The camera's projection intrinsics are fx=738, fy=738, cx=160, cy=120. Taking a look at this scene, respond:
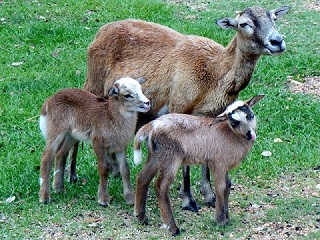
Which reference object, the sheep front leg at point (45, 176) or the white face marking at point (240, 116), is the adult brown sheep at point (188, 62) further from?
the sheep front leg at point (45, 176)

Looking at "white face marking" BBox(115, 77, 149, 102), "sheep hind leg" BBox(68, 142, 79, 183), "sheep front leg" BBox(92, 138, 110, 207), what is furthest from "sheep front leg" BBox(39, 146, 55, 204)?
"white face marking" BBox(115, 77, 149, 102)

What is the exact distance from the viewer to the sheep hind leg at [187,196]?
7262 mm

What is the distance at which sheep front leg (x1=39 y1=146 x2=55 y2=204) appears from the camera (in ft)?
23.9

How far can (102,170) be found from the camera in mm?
7156

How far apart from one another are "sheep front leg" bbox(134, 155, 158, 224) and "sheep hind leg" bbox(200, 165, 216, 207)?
0.88m

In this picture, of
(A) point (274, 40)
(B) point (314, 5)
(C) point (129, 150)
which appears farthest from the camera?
(B) point (314, 5)

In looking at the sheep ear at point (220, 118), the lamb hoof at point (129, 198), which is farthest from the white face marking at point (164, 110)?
the sheep ear at point (220, 118)

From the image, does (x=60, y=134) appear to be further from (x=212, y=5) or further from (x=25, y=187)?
(x=212, y=5)

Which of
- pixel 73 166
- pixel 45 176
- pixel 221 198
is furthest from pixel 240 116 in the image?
pixel 73 166

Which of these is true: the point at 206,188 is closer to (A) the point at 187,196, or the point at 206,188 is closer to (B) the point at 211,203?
(B) the point at 211,203

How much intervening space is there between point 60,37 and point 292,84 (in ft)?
14.3

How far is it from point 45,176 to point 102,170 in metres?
0.60

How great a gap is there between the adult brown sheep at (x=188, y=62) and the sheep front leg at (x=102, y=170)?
30.6 inches

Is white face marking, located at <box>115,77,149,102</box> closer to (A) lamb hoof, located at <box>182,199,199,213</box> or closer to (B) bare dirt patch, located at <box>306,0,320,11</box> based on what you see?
(A) lamb hoof, located at <box>182,199,199,213</box>
